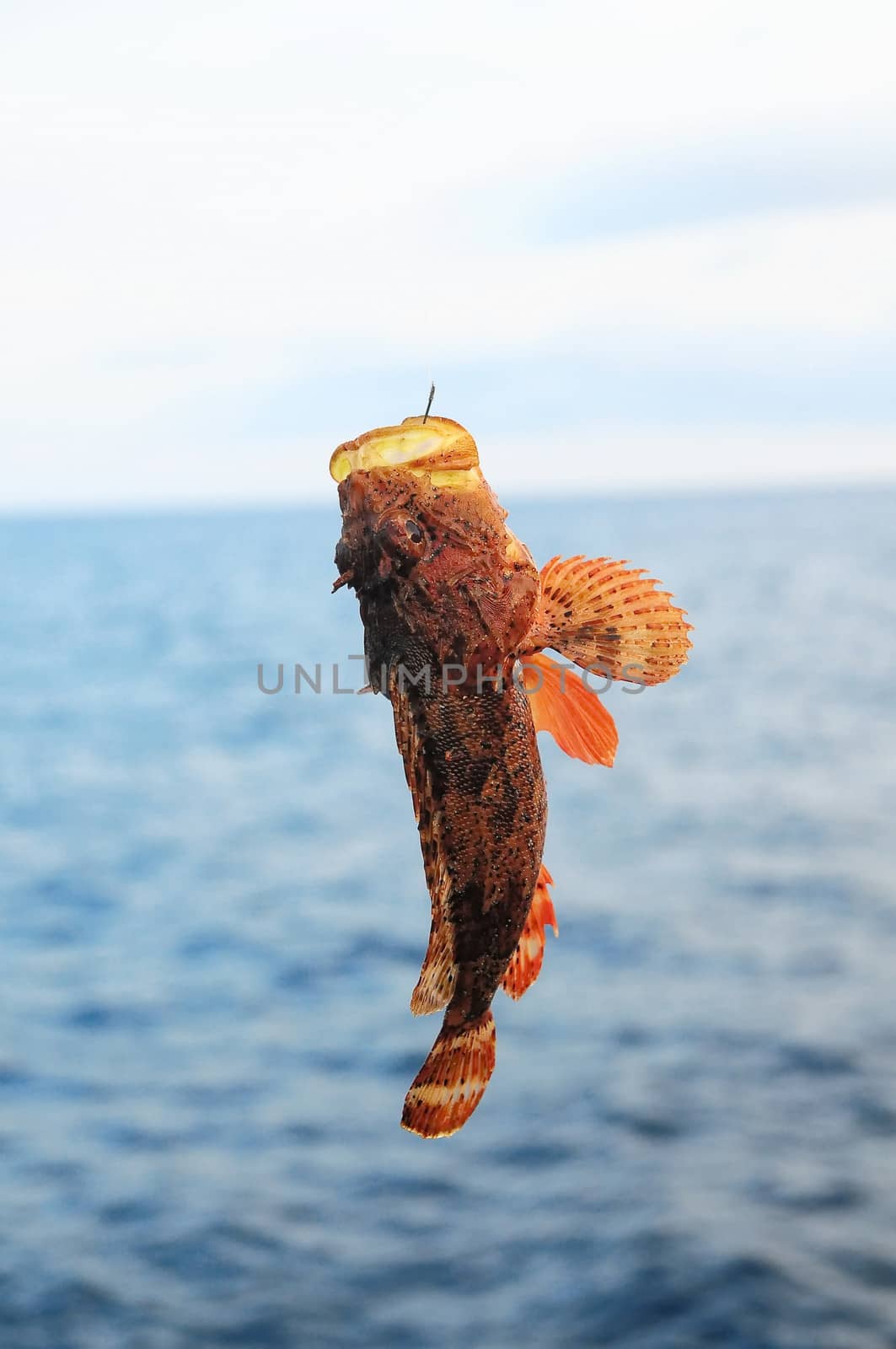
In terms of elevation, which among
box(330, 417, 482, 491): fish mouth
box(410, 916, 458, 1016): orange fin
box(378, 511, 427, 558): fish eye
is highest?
box(330, 417, 482, 491): fish mouth

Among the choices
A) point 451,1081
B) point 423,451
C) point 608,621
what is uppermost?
point 423,451

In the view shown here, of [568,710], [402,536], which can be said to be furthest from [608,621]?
[402,536]

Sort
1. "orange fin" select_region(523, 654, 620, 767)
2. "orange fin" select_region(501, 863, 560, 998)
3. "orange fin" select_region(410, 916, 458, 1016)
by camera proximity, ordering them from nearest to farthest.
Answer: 1. "orange fin" select_region(410, 916, 458, 1016)
2. "orange fin" select_region(523, 654, 620, 767)
3. "orange fin" select_region(501, 863, 560, 998)

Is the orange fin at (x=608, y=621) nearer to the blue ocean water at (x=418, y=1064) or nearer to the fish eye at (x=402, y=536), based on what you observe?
the fish eye at (x=402, y=536)

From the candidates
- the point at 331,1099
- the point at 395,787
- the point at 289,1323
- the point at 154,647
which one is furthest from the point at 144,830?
the point at 154,647

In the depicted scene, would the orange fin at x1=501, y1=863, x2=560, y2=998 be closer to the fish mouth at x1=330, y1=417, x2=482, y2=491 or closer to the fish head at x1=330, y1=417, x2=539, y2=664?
the fish head at x1=330, y1=417, x2=539, y2=664

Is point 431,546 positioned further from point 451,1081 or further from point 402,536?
point 451,1081

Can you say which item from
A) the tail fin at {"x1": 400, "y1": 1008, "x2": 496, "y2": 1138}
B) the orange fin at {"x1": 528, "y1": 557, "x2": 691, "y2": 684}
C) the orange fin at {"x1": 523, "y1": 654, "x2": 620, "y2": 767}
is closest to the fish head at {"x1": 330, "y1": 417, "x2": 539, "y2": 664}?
the orange fin at {"x1": 528, "y1": 557, "x2": 691, "y2": 684}

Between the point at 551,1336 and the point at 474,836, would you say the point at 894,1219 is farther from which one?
the point at 474,836
